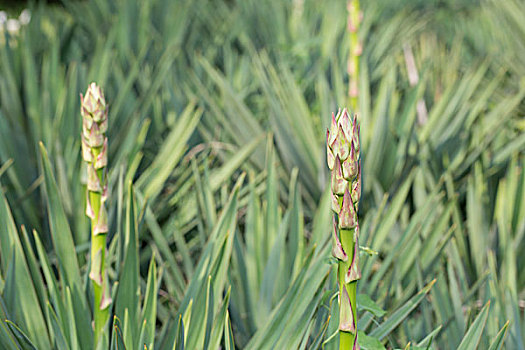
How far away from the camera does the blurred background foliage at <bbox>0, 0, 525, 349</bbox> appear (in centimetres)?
112

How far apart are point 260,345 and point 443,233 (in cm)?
80

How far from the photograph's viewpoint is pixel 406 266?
4.55 feet

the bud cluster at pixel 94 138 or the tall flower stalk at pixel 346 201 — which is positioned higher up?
the bud cluster at pixel 94 138

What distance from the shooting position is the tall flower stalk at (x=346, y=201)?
639 mm

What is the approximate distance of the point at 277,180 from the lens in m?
1.87

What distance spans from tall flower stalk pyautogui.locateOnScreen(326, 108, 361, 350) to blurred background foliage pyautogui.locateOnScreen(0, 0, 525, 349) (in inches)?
8.3

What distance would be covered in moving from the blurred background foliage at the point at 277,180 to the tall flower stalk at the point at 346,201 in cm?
21

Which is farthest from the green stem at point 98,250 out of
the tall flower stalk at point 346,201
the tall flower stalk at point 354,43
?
the tall flower stalk at point 354,43

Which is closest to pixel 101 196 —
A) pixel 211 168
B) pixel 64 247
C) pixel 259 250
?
pixel 64 247

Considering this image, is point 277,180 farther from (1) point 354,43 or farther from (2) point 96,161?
(2) point 96,161

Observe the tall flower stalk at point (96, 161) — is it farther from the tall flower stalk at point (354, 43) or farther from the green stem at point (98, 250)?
the tall flower stalk at point (354, 43)

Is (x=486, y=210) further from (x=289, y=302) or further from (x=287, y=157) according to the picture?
(x=289, y=302)

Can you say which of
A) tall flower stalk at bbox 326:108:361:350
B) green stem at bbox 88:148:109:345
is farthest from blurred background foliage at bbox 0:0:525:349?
tall flower stalk at bbox 326:108:361:350

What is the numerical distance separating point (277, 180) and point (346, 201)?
48.6 inches
